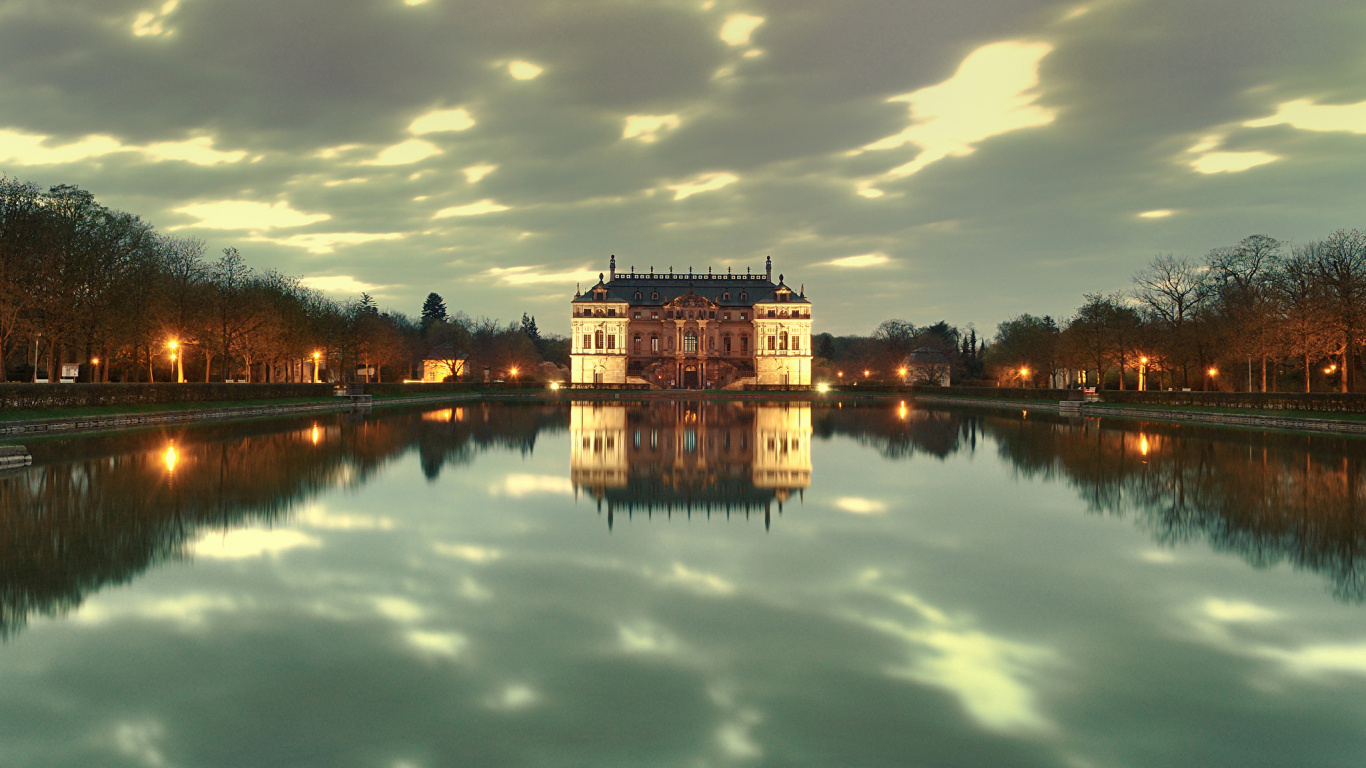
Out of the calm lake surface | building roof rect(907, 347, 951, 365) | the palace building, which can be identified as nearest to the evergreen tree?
the palace building

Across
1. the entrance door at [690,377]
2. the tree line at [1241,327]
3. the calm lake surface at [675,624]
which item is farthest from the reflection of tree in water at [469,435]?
the entrance door at [690,377]

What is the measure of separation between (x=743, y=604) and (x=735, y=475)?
12028mm

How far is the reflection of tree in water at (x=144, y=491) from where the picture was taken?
10414mm

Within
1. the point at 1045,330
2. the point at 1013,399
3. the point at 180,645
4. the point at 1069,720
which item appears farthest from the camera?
the point at 1045,330

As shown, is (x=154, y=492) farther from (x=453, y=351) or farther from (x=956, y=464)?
(x=453, y=351)

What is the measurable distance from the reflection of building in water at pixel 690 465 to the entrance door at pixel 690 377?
82787 mm

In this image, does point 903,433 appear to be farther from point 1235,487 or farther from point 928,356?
point 928,356

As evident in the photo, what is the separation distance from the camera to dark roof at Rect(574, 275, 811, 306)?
431 ft

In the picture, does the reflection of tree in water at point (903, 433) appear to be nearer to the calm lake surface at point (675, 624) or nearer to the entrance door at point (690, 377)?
the calm lake surface at point (675, 624)

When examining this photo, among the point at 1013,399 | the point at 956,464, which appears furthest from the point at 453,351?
the point at 956,464

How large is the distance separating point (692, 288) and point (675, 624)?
124 m

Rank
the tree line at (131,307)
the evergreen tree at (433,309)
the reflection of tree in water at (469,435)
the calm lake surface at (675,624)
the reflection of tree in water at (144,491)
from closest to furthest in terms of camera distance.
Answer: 1. the calm lake surface at (675,624)
2. the reflection of tree in water at (144,491)
3. the reflection of tree in water at (469,435)
4. the tree line at (131,307)
5. the evergreen tree at (433,309)

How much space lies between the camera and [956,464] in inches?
993

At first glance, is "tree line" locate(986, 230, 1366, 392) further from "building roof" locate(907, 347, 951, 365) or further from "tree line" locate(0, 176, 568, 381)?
"tree line" locate(0, 176, 568, 381)
